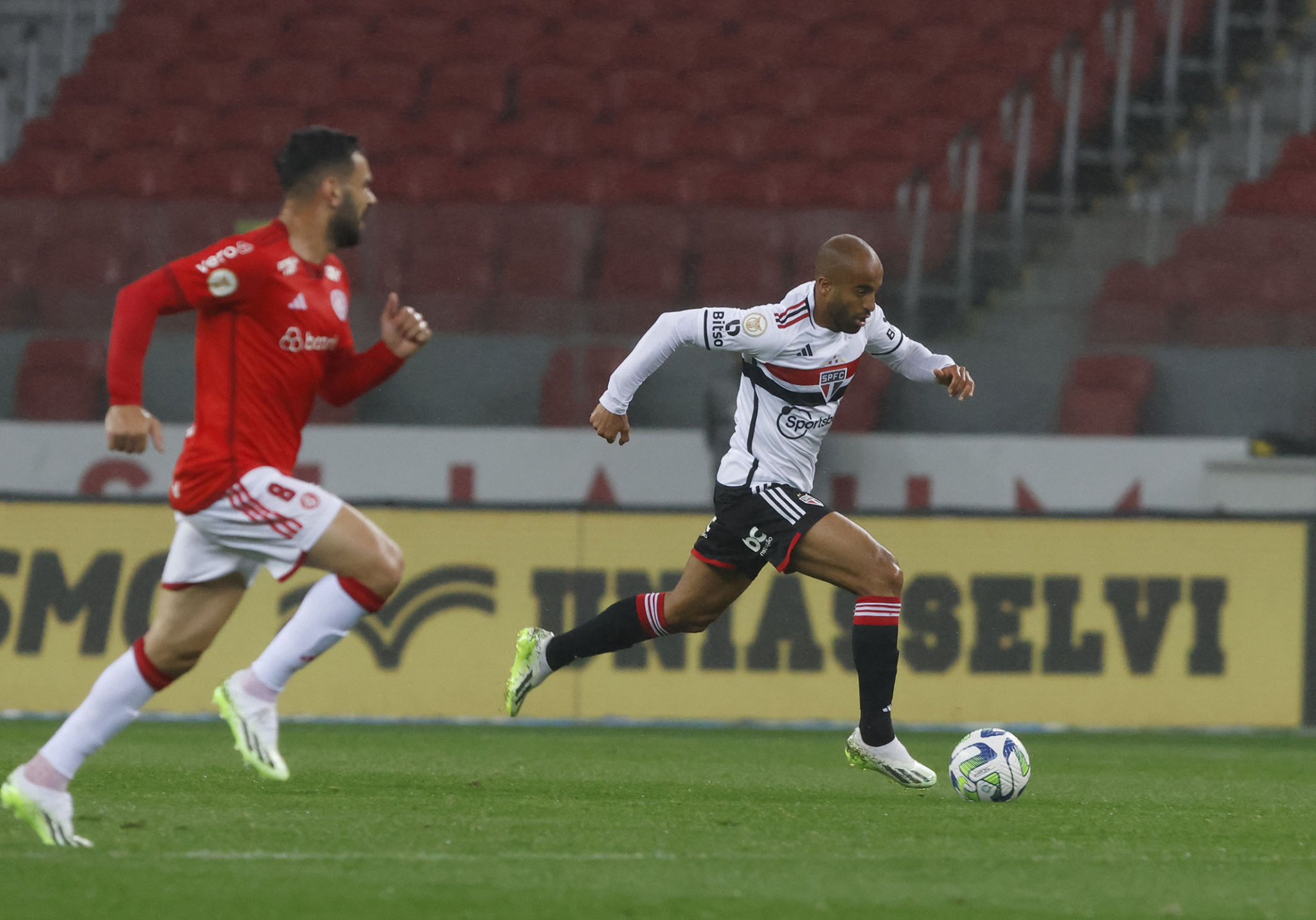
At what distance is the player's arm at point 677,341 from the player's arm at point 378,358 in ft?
4.66

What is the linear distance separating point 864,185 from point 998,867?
1060 cm

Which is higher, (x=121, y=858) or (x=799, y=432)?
(x=799, y=432)

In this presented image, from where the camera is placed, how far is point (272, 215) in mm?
12305

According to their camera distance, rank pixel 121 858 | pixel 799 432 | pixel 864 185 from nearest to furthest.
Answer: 1. pixel 121 858
2. pixel 799 432
3. pixel 864 185

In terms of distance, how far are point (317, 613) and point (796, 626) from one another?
5657 millimetres

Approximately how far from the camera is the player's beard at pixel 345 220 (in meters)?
5.29

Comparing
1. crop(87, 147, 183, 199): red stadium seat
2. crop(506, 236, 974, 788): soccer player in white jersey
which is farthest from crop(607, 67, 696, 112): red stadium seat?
crop(506, 236, 974, 788): soccer player in white jersey

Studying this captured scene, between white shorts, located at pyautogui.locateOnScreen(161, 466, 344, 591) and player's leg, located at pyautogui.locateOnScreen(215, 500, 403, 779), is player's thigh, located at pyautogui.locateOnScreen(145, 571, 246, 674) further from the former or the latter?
player's leg, located at pyautogui.locateOnScreen(215, 500, 403, 779)

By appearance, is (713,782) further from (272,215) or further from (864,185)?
(864,185)

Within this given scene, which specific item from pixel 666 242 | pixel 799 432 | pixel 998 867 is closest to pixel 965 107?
pixel 666 242

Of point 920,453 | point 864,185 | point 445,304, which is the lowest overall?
point 920,453

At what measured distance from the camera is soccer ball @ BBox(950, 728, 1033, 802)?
20.9 ft

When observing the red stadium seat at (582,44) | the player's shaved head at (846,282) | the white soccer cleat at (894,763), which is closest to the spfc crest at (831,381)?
the player's shaved head at (846,282)

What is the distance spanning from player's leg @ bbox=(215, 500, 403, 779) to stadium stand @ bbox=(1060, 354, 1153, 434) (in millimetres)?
7815
